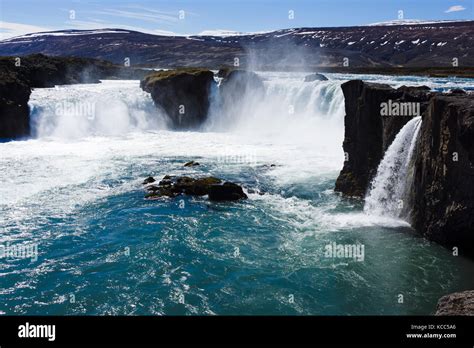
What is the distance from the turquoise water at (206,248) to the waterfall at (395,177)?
0.74 m

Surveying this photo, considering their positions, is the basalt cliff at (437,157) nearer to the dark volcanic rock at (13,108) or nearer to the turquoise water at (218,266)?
the turquoise water at (218,266)

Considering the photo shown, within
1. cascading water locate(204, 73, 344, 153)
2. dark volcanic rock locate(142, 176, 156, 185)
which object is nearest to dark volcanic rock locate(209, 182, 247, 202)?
dark volcanic rock locate(142, 176, 156, 185)

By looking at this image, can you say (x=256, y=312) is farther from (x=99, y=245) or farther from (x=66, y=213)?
(x=66, y=213)

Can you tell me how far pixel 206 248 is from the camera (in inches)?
739

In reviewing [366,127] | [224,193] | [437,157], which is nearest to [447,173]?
[437,157]

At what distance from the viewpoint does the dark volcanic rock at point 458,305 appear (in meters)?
10.5

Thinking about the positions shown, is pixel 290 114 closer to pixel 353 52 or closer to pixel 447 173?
pixel 447 173

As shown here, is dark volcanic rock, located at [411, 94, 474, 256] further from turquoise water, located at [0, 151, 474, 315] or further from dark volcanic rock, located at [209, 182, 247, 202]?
dark volcanic rock, located at [209, 182, 247, 202]

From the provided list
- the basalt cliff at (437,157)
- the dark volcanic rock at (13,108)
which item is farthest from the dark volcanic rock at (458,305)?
the dark volcanic rock at (13,108)

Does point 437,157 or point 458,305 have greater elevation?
point 437,157

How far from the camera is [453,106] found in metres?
16.7

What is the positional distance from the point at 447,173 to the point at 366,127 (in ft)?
27.0

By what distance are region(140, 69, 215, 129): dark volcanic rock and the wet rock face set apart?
29.2 metres
